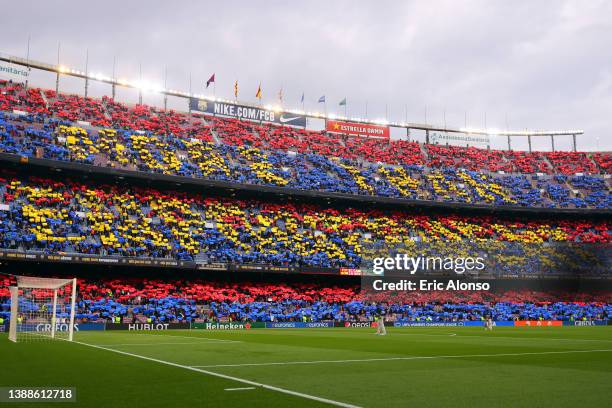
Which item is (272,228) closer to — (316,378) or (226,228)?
(226,228)

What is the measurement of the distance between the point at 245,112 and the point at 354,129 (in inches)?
657

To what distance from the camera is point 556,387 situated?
999cm

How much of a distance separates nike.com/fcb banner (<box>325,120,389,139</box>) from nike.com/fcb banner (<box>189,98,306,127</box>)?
4617 mm

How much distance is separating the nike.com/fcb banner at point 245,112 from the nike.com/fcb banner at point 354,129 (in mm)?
4617

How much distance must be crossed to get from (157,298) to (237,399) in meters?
39.1

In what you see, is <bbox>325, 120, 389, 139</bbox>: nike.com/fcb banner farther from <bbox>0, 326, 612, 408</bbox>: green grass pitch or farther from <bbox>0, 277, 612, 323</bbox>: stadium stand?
<bbox>0, 326, 612, 408</bbox>: green grass pitch

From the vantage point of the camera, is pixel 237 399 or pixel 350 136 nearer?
pixel 237 399

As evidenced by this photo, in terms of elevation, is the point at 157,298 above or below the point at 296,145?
below

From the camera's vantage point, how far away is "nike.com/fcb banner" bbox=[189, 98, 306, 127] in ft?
236

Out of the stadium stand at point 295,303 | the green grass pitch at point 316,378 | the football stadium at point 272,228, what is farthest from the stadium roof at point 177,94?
the green grass pitch at point 316,378

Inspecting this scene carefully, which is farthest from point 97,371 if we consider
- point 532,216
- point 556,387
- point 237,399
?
point 532,216

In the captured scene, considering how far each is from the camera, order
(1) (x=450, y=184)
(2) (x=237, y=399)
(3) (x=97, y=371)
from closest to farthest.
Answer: (2) (x=237, y=399) → (3) (x=97, y=371) → (1) (x=450, y=184)

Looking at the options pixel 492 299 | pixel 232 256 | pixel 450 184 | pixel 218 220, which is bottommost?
pixel 492 299

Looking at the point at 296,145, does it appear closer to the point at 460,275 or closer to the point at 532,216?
the point at 460,275
